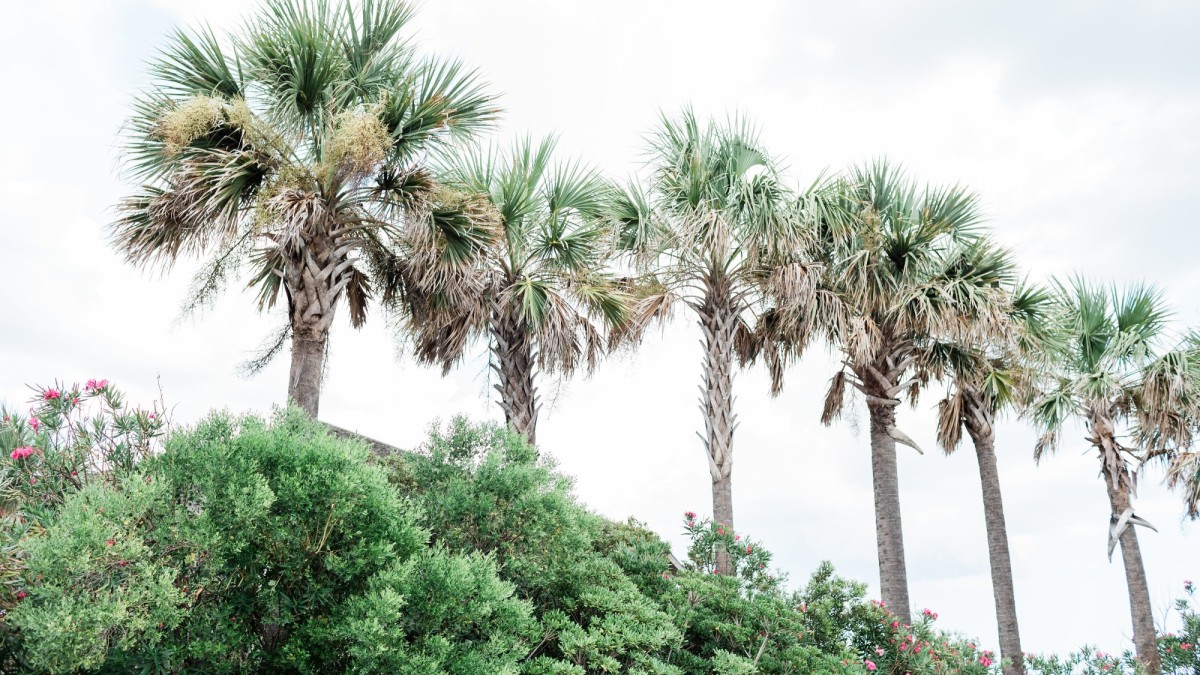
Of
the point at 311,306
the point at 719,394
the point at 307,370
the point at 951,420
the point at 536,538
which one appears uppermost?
the point at 951,420

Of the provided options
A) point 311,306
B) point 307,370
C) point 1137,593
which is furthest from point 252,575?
point 1137,593

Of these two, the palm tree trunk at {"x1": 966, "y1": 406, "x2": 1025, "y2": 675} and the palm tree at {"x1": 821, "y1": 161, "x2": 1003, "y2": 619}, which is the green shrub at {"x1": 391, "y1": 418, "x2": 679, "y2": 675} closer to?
the palm tree at {"x1": 821, "y1": 161, "x2": 1003, "y2": 619}

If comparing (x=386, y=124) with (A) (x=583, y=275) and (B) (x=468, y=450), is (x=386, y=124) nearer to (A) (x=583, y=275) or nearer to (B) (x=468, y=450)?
(A) (x=583, y=275)

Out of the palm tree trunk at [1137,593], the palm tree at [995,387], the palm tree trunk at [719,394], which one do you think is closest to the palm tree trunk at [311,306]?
the palm tree trunk at [719,394]

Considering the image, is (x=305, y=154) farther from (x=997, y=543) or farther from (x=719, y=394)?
(x=997, y=543)

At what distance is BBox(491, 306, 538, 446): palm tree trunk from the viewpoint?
1328 centimetres

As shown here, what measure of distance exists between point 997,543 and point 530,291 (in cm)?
992

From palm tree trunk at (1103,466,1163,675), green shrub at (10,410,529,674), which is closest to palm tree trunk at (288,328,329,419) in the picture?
green shrub at (10,410,529,674)

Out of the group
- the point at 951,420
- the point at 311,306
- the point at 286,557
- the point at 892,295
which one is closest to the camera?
the point at 286,557

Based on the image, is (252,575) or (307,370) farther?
(307,370)

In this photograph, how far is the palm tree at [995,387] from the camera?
15648 millimetres

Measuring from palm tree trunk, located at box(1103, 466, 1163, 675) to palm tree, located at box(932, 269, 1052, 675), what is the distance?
2.42 meters

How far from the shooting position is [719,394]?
1329 centimetres

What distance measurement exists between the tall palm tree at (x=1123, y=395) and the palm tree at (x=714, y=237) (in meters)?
6.79
